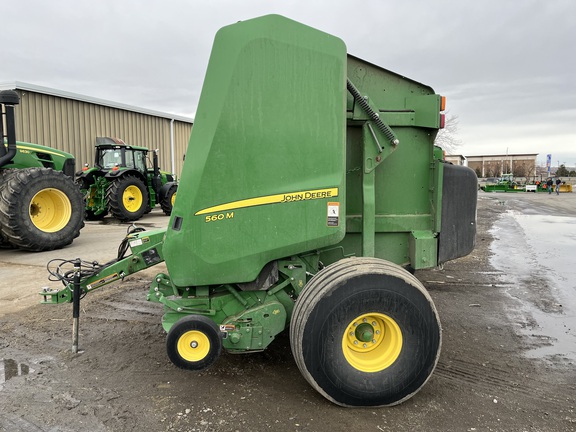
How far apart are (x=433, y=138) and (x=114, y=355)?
10.6 feet

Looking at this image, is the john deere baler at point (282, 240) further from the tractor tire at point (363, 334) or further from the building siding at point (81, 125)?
the building siding at point (81, 125)

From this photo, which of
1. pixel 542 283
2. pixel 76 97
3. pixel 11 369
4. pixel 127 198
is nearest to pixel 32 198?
pixel 11 369

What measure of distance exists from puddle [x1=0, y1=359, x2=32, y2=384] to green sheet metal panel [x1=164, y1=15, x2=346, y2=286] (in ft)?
5.18

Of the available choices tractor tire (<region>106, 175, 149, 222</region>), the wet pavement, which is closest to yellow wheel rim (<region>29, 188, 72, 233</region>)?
tractor tire (<region>106, 175, 149, 222</region>)

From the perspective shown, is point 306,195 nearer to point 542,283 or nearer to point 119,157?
point 542,283

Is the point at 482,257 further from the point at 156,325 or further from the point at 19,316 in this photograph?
the point at 19,316

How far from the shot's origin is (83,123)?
17.5 m

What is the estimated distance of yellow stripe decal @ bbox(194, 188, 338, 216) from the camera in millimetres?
2863

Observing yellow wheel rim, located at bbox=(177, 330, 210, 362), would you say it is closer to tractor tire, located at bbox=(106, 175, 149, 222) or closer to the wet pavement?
the wet pavement

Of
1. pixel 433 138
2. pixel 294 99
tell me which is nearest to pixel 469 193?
pixel 433 138

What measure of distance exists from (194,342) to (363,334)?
3.67 ft

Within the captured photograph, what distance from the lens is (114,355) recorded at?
3727 mm

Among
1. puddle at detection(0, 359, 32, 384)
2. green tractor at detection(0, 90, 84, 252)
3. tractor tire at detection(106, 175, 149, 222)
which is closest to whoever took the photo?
puddle at detection(0, 359, 32, 384)

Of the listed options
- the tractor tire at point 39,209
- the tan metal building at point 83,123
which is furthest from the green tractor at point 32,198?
the tan metal building at point 83,123
